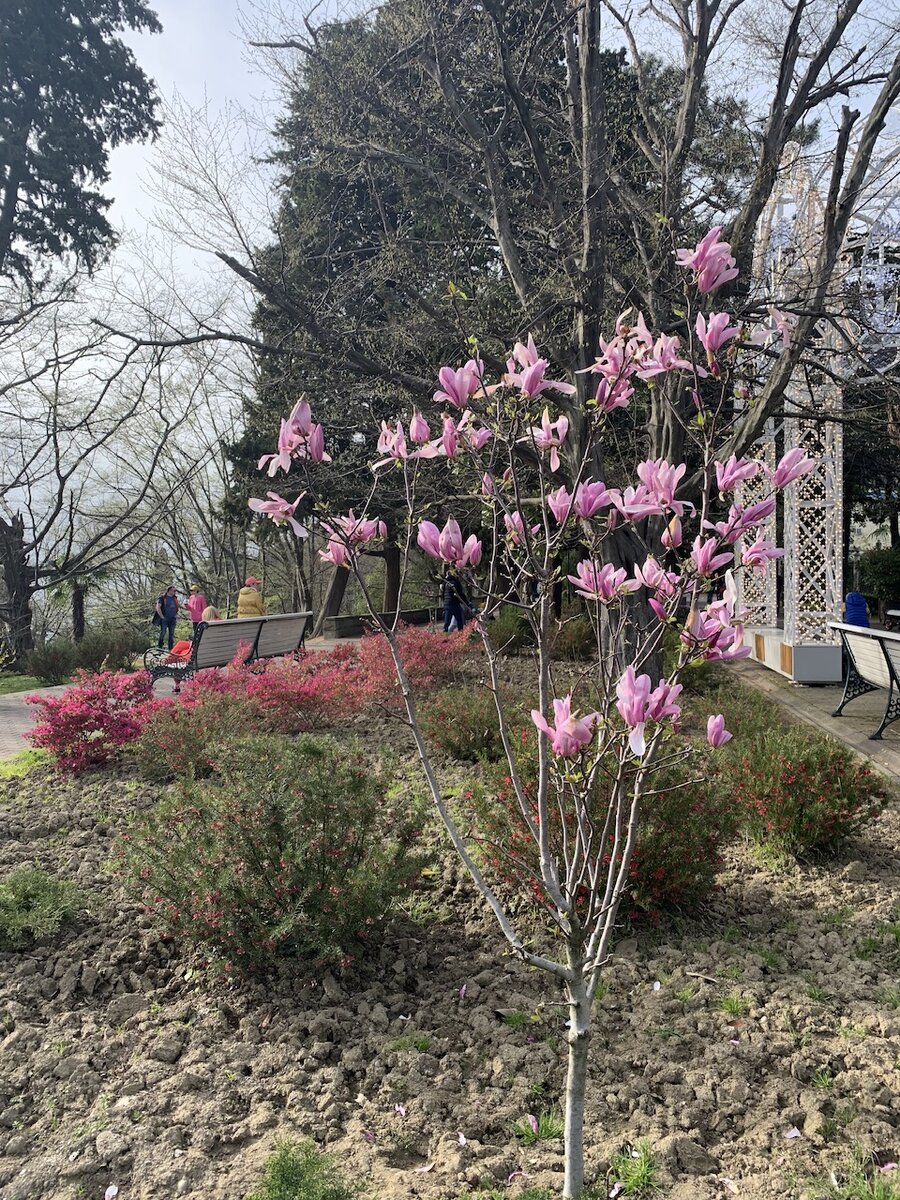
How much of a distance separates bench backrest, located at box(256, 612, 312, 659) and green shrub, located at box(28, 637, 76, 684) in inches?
193

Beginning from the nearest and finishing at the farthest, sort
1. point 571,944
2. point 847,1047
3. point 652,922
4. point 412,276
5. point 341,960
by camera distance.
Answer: point 571,944 < point 847,1047 < point 341,960 < point 652,922 < point 412,276

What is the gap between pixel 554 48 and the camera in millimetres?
7766

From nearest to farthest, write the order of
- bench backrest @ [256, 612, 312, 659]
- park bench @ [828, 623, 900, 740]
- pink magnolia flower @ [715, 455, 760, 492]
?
pink magnolia flower @ [715, 455, 760, 492], park bench @ [828, 623, 900, 740], bench backrest @ [256, 612, 312, 659]

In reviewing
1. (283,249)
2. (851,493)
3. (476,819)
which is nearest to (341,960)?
(476,819)

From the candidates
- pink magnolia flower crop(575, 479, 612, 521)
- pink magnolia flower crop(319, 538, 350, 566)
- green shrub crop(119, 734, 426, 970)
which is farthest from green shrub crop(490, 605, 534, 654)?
pink magnolia flower crop(575, 479, 612, 521)

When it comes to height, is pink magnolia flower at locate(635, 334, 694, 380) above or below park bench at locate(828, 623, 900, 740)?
above

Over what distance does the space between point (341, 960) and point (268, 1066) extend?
0.43 meters

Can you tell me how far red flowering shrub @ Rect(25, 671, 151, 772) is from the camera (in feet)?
19.9

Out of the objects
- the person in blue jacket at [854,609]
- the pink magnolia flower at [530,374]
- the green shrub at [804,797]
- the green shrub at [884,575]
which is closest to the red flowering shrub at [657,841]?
the green shrub at [804,797]

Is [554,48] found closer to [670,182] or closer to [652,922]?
[670,182]

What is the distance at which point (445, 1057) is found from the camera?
100.0 inches

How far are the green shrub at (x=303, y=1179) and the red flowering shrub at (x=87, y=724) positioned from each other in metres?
4.58

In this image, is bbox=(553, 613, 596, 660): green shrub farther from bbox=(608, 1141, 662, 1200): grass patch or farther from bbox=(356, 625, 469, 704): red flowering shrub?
bbox=(608, 1141, 662, 1200): grass patch

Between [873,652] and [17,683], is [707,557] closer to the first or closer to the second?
[873,652]
